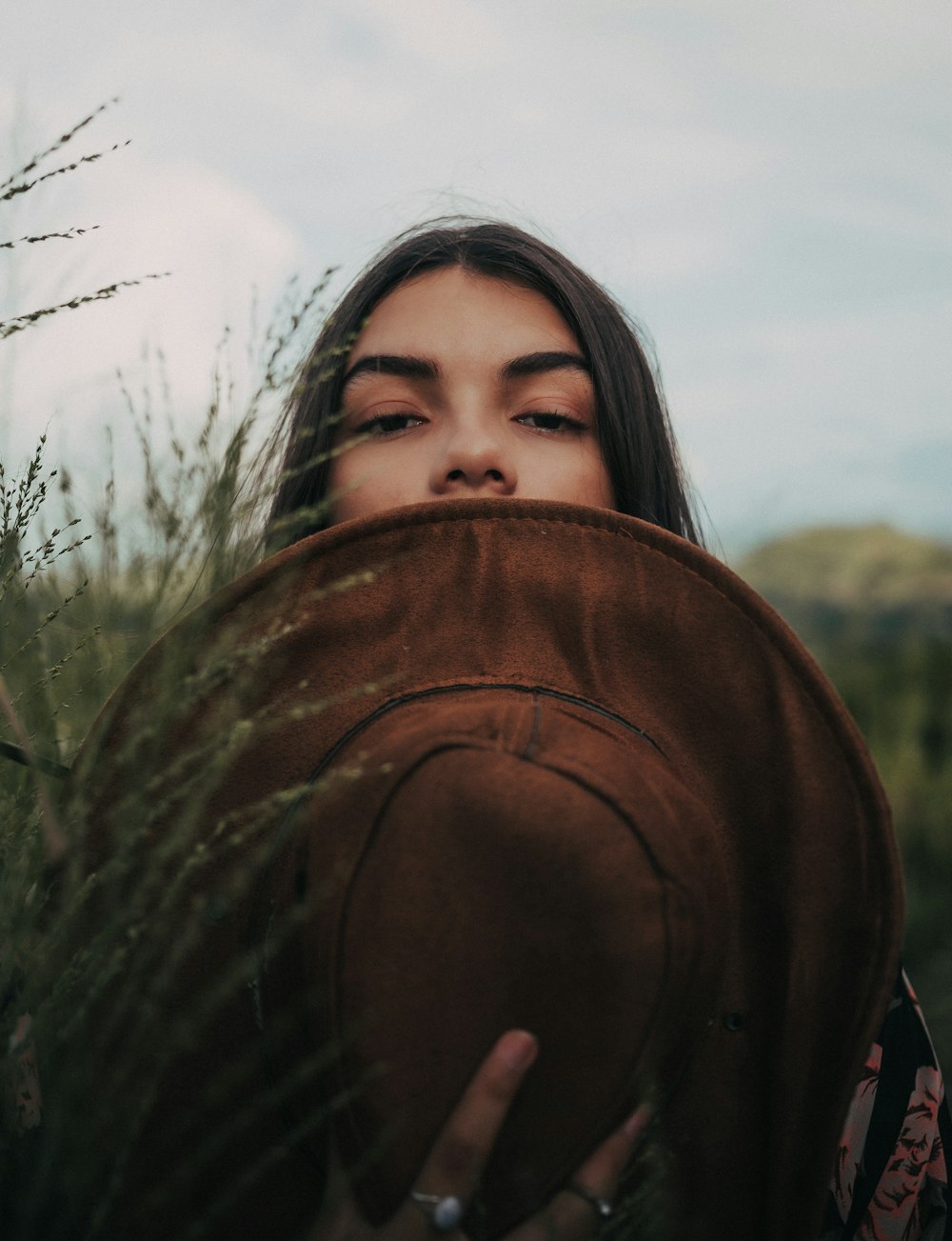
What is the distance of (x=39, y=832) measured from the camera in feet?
3.76

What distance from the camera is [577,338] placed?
208cm

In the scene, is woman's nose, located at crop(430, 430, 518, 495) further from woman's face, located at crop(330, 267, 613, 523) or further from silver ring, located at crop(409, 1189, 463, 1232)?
silver ring, located at crop(409, 1189, 463, 1232)

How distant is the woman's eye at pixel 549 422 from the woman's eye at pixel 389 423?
0.68ft

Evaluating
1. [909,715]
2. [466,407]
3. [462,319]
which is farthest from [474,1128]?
[909,715]

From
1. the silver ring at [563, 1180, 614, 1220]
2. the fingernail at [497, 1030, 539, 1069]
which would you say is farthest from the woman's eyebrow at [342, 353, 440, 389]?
the silver ring at [563, 1180, 614, 1220]

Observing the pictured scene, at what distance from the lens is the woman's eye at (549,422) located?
73.9 inches

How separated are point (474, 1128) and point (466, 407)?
124 centimetres

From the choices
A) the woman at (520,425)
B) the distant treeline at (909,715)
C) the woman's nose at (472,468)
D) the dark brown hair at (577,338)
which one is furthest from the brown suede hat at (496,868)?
the distant treeline at (909,715)

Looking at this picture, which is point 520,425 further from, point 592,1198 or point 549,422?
point 592,1198

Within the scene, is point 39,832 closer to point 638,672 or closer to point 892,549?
point 638,672

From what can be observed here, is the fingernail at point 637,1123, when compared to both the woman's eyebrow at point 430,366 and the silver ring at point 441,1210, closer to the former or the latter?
the silver ring at point 441,1210

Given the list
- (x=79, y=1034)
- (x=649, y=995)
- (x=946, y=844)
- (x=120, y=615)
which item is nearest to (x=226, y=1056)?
(x=79, y=1034)

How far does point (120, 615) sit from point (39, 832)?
0.48m

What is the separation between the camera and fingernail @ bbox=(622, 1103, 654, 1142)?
3.40ft
